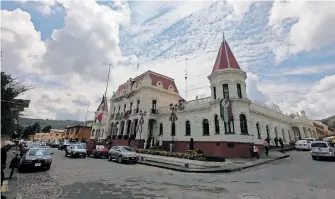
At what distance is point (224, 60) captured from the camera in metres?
26.2

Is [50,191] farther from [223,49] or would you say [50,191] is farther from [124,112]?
[124,112]

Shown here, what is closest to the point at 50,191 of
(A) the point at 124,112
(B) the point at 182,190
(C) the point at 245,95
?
(B) the point at 182,190

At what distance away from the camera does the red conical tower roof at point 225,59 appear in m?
25.7

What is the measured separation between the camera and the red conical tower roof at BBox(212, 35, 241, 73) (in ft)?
84.3

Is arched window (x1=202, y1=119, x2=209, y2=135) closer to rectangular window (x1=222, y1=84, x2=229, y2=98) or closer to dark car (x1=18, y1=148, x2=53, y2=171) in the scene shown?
rectangular window (x1=222, y1=84, x2=229, y2=98)

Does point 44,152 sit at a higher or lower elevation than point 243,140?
lower

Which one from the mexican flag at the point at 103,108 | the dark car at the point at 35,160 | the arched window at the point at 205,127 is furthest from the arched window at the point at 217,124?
the mexican flag at the point at 103,108

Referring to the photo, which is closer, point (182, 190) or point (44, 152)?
point (182, 190)

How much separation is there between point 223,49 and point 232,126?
11.2 m

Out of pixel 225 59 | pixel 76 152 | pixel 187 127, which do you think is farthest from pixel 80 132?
pixel 225 59

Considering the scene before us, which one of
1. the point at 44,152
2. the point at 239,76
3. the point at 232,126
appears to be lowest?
the point at 44,152

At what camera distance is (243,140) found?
22547 mm

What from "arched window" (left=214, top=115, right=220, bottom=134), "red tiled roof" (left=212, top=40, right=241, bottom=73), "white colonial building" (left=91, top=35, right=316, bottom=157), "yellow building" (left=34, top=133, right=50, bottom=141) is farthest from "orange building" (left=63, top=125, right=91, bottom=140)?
"red tiled roof" (left=212, top=40, right=241, bottom=73)

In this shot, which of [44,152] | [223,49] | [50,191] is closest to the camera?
[50,191]
